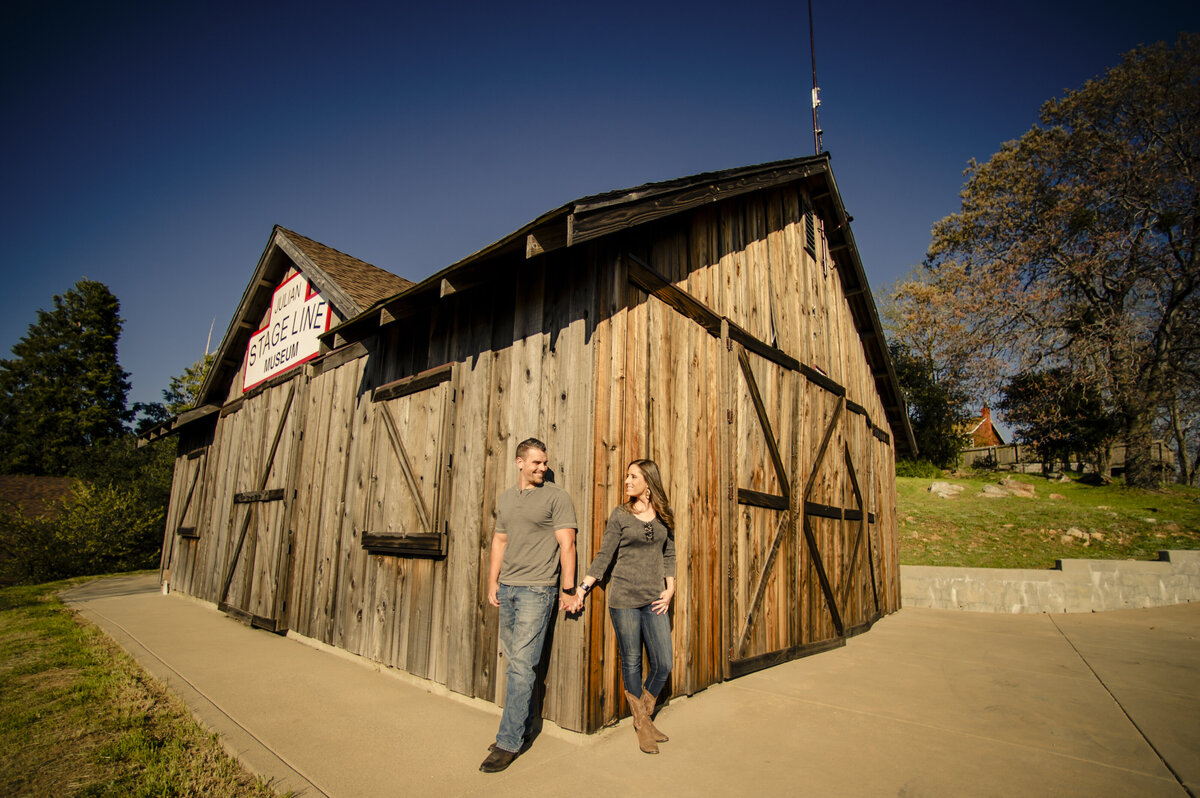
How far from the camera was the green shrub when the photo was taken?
23062mm

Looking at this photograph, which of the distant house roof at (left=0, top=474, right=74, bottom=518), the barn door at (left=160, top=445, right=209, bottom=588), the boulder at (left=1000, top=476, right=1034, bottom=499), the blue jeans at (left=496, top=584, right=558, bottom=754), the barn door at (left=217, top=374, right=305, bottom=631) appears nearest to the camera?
the blue jeans at (left=496, top=584, right=558, bottom=754)

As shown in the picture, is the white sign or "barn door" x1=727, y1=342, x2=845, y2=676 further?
the white sign

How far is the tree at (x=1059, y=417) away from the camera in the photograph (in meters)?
20.3

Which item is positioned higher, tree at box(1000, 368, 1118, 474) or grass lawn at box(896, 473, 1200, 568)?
tree at box(1000, 368, 1118, 474)

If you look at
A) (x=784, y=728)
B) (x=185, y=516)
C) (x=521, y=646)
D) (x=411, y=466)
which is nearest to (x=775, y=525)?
(x=784, y=728)

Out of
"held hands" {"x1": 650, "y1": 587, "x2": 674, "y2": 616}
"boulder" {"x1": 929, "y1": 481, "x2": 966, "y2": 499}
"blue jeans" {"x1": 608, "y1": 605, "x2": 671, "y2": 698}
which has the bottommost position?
"blue jeans" {"x1": 608, "y1": 605, "x2": 671, "y2": 698}

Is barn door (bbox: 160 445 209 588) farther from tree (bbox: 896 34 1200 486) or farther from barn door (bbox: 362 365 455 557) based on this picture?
tree (bbox: 896 34 1200 486)

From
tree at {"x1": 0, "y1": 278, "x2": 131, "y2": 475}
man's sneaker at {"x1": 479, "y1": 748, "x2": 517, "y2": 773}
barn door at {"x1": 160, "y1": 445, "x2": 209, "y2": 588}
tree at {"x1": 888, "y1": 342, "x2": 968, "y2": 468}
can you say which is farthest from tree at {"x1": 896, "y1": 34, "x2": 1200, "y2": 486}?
tree at {"x1": 0, "y1": 278, "x2": 131, "y2": 475}

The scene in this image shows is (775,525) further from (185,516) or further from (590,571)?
(185,516)

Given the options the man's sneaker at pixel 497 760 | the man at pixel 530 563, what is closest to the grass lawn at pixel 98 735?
the man's sneaker at pixel 497 760

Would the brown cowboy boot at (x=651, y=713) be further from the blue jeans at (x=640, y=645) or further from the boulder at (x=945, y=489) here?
the boulder at (x=945, y=489)

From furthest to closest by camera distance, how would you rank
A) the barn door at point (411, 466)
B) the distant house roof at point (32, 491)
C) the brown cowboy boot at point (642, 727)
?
the distant house roof at point (32, 491) < the barn door at point (411, 466) < the brown cowboy boot at point (642, 727)

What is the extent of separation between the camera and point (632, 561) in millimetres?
3840

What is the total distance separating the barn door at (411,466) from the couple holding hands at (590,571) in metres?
1.58
